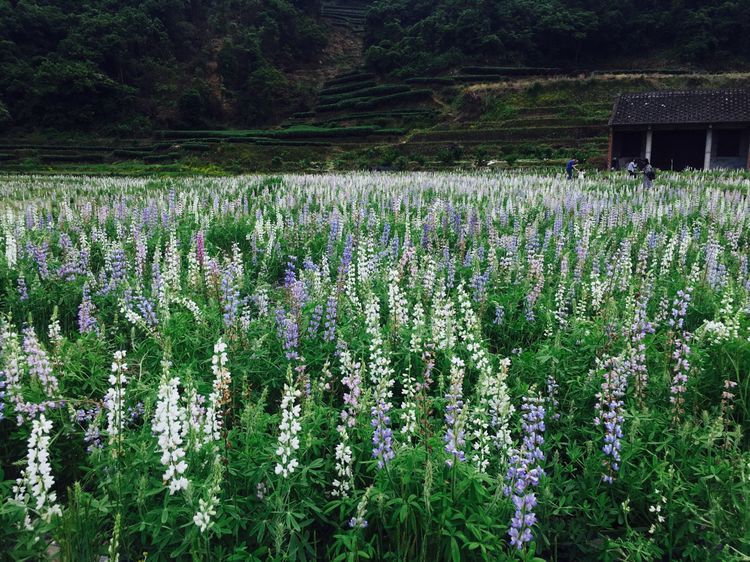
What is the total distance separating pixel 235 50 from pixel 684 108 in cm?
8287

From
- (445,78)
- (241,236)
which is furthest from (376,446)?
(445,78)

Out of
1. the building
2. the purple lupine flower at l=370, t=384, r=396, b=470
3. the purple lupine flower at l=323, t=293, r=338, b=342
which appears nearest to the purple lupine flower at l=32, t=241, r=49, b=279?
the purple lupine flower at l=323, t=293, r=338, b=342

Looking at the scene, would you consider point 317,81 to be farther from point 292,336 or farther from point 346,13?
point 292,336

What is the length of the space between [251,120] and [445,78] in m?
32.6

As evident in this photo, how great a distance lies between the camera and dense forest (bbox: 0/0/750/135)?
76.6m

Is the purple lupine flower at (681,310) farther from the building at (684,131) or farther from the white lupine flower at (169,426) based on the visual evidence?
the building at (684,131)

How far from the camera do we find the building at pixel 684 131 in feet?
115

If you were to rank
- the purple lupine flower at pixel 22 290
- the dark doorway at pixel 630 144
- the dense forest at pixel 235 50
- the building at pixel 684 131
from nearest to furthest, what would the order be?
the purple lupine flower at pixel 22 290
the building at pixel 684 131
the dark doorway at pixel 630 144
the dense forest at pixel 235 50

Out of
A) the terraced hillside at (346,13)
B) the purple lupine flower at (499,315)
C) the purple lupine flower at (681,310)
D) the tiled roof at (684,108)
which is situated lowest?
the purple lupine flower at (499,315)

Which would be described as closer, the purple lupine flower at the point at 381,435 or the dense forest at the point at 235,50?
the purple lupine flower at the point at 381,435

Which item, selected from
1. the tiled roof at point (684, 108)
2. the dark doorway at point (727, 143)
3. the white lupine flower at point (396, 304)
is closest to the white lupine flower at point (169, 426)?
the white lupine flower at point (396, 304)

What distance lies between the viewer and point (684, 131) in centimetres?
3647

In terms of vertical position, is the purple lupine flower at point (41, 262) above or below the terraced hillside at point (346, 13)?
below

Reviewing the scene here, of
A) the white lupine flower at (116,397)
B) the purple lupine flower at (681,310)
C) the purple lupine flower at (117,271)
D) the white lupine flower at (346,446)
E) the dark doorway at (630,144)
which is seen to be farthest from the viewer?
the dark doorway at (630,144)
